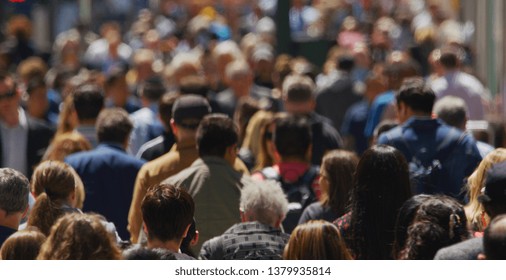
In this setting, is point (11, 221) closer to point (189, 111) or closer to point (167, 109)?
point (189, 111)

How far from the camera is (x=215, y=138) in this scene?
804 cm

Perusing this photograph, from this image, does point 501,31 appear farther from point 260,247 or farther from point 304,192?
point 260,247

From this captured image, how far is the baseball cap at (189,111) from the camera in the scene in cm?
874

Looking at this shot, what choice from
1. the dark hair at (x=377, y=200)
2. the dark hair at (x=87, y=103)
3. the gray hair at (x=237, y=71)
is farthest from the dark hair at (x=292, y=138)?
the gray hair at (x=237, y=71)

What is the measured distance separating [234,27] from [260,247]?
2221 centimetres

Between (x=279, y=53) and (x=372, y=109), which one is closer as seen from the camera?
(x=372, y=109)

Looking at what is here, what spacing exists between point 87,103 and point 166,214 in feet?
14.7

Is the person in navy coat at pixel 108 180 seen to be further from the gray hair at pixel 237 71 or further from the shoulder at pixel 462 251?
the gray hair at pixel 237 71

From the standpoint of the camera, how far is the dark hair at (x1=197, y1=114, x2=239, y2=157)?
8.04 meters

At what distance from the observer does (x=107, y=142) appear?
9.13m

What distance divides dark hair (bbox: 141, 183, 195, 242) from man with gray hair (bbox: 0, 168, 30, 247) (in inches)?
34.2

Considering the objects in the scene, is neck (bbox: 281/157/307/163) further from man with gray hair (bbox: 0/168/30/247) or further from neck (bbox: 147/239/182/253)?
neck (bbox: 147/239/182/253)

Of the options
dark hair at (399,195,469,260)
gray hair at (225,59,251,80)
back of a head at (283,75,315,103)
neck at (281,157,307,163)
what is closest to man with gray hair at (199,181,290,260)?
dark hair at (399,195,469,260)
